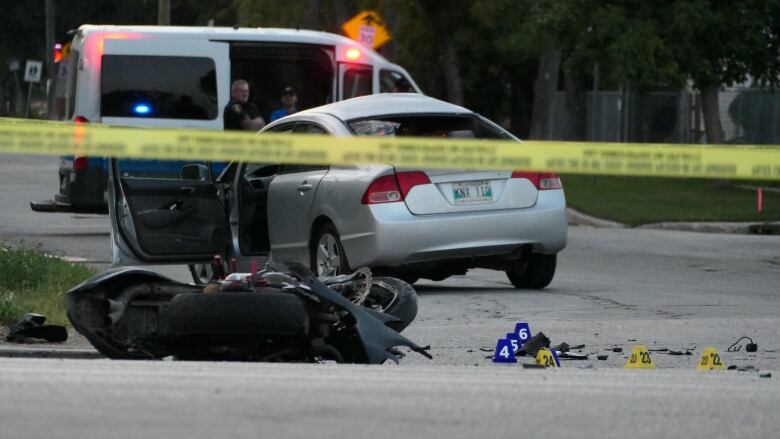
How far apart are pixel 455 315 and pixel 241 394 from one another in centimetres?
530

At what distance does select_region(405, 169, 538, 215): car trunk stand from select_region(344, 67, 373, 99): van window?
7.93 meters

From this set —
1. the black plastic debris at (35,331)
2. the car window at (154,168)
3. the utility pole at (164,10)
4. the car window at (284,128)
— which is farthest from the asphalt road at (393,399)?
the utility pole at (164,10)

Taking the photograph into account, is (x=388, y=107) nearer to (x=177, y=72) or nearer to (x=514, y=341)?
(x=514, y=341)

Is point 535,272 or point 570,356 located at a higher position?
point 535,272

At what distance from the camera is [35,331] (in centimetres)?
866

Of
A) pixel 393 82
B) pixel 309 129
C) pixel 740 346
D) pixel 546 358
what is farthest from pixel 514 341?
pixel 393 82

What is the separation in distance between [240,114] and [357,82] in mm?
2779

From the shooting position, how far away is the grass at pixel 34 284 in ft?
31.1

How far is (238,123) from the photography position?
17562mm

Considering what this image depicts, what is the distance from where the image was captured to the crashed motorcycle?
251 inches

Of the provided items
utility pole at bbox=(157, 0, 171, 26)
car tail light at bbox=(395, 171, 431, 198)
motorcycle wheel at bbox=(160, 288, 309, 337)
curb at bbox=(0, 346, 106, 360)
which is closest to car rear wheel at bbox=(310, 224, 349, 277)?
car tail light at bbox=(395, 171, 431, 198)

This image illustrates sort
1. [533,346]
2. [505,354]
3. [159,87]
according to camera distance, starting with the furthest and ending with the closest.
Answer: [159,87]
[533,346]
[505,354]

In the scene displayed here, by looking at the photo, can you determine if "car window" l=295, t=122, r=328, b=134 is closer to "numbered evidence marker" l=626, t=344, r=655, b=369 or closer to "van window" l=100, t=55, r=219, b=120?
"numbered evidence marker" l=626, t=344, r=655, b=369

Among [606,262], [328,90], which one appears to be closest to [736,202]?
[328,90]
